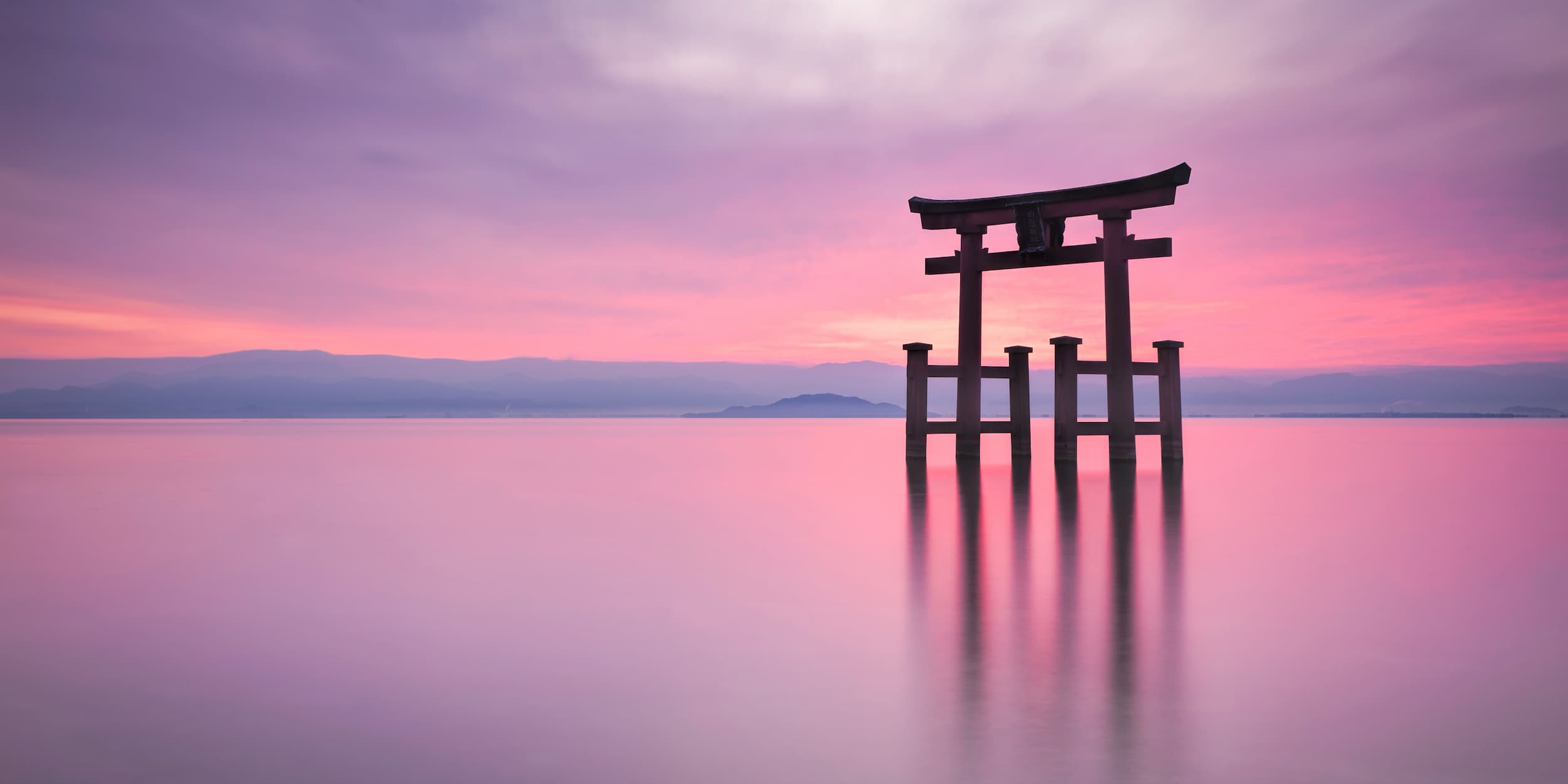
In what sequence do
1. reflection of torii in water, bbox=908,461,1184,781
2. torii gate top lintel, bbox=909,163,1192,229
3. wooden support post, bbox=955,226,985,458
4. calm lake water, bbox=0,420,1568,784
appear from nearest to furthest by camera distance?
calm lake water, bbox=0,420,1568,784 < reflection of torii in water, bbox=908,461,1184,781 < torii gate top lintel, bbox=909,163,1192,229 < wooden support post, bbox=955,226,985,458

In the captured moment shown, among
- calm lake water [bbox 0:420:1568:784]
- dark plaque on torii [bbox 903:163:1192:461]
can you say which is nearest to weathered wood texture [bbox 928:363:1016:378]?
dark plaque on torii [bbox 903:163:1192:461]

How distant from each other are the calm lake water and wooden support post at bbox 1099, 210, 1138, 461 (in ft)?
13.2

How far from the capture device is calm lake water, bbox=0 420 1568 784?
9.21 feet

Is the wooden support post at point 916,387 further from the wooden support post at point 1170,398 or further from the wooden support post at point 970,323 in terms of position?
the wooden support post at point 1170,398

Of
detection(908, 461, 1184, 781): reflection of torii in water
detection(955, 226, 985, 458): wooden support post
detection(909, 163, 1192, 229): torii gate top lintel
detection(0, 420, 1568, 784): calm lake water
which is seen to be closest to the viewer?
detection(0, 420, 1568, 784): calm lake water

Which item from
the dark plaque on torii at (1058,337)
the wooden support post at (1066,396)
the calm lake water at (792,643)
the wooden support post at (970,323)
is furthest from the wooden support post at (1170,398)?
the calm lake water at (792,643)

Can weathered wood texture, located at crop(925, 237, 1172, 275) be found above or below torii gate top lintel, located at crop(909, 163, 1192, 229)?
below

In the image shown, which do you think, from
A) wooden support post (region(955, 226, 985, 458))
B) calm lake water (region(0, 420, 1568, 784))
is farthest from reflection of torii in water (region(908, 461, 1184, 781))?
wooden support post (region(955, 226, 985, 458))

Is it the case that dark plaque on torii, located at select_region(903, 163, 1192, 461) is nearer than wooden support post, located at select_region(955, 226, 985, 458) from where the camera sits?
Yes

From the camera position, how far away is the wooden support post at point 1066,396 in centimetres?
1460

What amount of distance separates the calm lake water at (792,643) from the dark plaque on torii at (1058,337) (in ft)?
14.4

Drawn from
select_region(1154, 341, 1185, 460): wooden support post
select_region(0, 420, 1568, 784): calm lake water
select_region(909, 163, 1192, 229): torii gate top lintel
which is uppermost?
select_region(909, 163, 1192, 229): torii gate top lintel

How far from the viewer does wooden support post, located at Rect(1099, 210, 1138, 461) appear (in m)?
14.3

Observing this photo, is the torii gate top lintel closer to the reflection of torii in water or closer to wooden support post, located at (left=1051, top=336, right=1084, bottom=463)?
wooden support post, located at (left=1051, top=336, right=1084, bottom=463)
